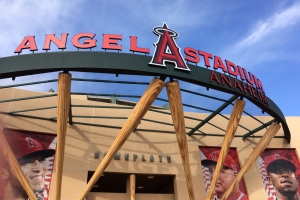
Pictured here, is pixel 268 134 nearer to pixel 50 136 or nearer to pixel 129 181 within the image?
pixel 129 181

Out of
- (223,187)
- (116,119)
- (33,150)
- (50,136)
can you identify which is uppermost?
(116,119)

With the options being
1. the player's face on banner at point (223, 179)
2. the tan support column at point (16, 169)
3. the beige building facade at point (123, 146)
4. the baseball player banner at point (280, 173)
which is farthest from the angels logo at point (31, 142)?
the baseball player banner at point (280, 173)

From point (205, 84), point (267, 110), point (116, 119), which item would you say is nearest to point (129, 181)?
point (116, 119)

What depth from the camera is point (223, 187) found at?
84.9ft

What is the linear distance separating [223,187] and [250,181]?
3200 millimetres

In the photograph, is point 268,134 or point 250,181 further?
point 250,181

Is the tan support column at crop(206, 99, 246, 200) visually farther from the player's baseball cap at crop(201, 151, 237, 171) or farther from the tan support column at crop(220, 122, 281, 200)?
the player's baseball cap at crop(201, 151, 237, 171)

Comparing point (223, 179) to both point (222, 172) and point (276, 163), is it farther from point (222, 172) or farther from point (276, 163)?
point (276, 163)

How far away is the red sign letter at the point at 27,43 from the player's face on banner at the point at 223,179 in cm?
2011

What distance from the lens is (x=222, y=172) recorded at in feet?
88.1

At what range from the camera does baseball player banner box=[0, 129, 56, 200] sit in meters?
20.1

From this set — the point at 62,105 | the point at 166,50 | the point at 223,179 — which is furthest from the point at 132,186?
the point at 166,50

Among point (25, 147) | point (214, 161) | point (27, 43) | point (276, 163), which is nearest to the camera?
point (27, 43)

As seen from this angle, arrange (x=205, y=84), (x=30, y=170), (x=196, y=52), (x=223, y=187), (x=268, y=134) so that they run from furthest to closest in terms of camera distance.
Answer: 1. (x=223, y=187)
2. (x=268, y=134)
3. (x=30, y=170)
4. (x=196, y=52)
5. (x=205, y=84)
